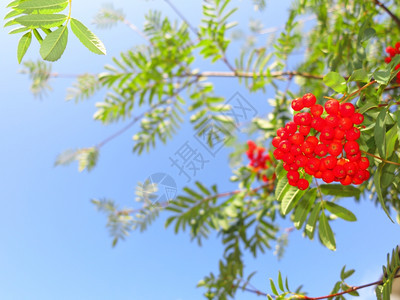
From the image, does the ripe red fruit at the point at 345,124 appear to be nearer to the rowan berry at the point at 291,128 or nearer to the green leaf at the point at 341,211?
the rowan berry at the point at 291,128

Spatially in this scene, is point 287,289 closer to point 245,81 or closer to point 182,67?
point 245,81

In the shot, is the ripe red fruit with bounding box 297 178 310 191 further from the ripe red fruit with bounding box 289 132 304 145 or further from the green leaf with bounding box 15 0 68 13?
the green leaf with bounding box 15 0 68 13

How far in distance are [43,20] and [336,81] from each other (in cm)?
87

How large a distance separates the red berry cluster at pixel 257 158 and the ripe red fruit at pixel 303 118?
5.70 ft

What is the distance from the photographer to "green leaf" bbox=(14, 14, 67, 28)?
2.52ft

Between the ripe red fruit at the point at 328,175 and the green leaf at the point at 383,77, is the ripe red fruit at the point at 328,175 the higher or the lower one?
the lower one

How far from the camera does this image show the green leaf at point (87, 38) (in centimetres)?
76

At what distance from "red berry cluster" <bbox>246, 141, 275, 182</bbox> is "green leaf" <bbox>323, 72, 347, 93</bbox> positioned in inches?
71.4

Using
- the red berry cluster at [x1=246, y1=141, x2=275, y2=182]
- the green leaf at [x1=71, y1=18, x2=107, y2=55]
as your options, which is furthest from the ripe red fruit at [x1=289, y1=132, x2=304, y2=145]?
the red berry cluster at [x1=246, y1=141, x2=275, y2=182]

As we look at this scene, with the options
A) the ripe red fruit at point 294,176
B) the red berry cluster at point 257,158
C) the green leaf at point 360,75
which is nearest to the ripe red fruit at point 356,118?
the green leaf at point 360,75

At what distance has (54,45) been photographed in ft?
2.59

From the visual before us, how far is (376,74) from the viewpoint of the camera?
34.0 inches

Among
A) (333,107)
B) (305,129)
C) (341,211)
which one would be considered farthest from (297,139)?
(341,211)

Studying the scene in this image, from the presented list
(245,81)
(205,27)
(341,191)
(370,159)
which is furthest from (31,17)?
(245,81)
